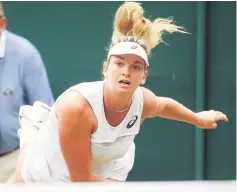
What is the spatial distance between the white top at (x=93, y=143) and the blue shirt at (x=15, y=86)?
0.25 metres

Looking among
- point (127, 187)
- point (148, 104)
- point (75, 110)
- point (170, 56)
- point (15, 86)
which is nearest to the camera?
point (127, 187)

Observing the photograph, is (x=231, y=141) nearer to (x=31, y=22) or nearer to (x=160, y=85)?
(x=160, y=85)

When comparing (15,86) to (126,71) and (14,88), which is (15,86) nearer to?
(14,88)

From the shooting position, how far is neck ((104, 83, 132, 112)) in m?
1.16

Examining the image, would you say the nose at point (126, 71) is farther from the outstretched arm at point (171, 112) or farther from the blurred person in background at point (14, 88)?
the blurred person in background at point (14, 88)

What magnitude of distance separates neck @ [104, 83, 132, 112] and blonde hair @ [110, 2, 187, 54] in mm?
102

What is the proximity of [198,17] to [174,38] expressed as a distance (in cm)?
9

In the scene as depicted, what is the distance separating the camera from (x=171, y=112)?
4.42 ft

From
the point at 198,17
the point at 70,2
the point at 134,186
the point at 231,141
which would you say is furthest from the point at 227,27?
the point at 134,186

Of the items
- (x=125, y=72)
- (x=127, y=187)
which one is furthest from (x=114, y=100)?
(x=127, y=187)

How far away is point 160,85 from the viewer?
1821 mm

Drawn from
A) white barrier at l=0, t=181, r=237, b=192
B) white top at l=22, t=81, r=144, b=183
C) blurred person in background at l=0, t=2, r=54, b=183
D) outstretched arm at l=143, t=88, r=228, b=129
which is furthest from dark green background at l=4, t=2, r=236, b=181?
white barrier at l=0, t=181, r=237, b=192

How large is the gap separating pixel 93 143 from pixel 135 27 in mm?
236

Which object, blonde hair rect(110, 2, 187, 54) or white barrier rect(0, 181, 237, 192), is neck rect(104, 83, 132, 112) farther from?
white barrier rect(0, 181, 237, 192)
